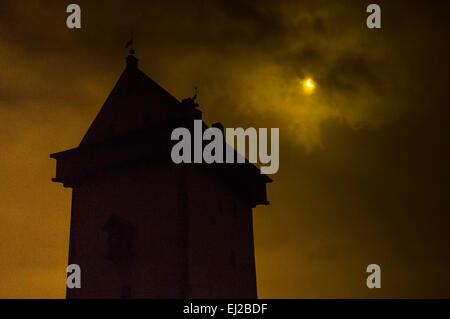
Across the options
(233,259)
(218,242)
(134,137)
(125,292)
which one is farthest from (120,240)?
(233,259)

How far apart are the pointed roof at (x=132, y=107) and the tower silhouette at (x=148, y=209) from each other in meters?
0.06

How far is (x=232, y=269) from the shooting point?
1208 inches

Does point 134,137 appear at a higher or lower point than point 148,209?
higher

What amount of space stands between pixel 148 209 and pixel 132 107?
19.0 ft

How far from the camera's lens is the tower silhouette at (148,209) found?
89.1ft

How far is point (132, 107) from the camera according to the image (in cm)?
3125

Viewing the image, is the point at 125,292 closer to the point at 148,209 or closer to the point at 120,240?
the point at 120,240

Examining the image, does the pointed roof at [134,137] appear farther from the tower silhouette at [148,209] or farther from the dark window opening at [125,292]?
the dark window opening at [125,292]

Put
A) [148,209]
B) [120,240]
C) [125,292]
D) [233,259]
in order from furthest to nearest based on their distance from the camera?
[233,259], [120,240], [148,209], [125,292]

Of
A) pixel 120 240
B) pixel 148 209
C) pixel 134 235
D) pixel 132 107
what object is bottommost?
pixel 120 240

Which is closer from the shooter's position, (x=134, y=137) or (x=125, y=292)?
(x=125, y=292)

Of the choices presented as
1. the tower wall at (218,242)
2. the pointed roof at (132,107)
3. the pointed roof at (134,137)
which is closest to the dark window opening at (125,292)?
the tower wall at (218,242)

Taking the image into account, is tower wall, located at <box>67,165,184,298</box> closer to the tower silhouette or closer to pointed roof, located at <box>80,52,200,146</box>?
the tower silhouette
